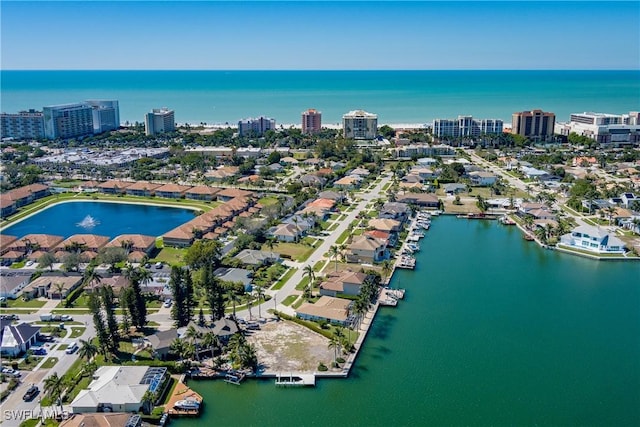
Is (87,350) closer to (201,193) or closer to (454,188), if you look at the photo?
(201,193)

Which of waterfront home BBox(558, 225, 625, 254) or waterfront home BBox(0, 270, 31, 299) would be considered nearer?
waterfront home BBox(0, 270, 31, 299)

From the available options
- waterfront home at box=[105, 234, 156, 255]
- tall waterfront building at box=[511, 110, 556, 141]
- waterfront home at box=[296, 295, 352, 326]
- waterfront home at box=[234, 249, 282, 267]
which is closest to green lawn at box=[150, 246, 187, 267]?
waterfront home at box=[105, 234, 156, 255]

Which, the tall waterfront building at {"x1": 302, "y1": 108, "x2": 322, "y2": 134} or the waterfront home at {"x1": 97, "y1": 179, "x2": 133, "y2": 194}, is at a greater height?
the tall waterfront building at {"x1": 302, "y1": 108, "x2": 322, "y2": 134}

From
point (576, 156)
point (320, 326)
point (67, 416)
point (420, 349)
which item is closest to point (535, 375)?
point (420, 349)

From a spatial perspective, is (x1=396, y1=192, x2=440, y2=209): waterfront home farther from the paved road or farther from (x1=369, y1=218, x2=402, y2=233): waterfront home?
(x1=369, y1=218, x2=402, y2=233): waterfront home

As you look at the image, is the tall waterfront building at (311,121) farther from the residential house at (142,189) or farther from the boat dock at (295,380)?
the boat dock at (295,380)

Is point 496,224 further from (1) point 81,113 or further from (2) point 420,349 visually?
(1) point 81,113

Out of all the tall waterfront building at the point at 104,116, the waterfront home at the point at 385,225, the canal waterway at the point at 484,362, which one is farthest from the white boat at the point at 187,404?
the tall waterfront building at the point at 104,116

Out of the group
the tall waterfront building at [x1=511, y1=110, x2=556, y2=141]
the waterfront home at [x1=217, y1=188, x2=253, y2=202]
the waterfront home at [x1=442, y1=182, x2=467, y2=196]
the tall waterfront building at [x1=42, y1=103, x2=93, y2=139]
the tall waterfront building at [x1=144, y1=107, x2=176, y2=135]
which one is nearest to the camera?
the waterfront home at [x1=217, y1=188, x2=253, y2=202]
